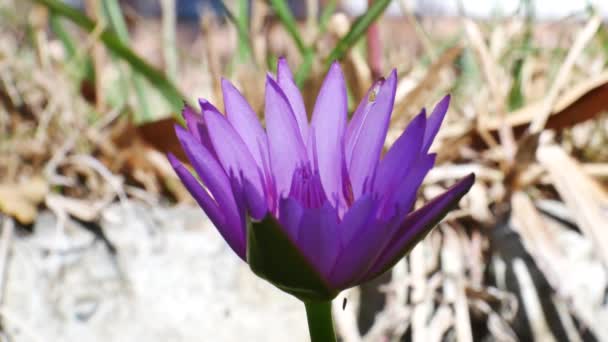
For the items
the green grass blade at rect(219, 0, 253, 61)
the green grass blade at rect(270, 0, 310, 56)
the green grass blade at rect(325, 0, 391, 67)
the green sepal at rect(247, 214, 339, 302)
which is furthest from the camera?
the green grass blade at rect(219, 0, 253, 61)

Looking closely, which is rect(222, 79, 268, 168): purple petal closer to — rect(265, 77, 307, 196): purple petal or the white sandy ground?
rect(265, 77, 307, 196): purple petal

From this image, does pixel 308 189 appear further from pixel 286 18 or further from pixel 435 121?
pixel 286 18

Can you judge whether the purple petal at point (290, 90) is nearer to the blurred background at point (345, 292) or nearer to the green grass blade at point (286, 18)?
the blurred background at point (345, 292)

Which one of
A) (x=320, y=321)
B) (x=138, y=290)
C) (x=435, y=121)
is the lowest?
(x=138, y=290)

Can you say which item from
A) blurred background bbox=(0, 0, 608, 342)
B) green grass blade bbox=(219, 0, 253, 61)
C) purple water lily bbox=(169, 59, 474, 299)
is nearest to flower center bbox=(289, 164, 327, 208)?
purple water lily bbox=(169, 59, 474, 299)

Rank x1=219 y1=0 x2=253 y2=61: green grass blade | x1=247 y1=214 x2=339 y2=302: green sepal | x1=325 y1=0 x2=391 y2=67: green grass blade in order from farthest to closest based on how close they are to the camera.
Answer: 1. x1=219 y1=0 x2=253 y2=61: green grass blade
2. x1=325 y1=0 x2=391 y2=67: green grass blade
3. x1=247 y1=214 x2=339 y2=302: green sepal

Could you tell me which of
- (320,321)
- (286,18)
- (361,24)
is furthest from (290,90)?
(286,18)

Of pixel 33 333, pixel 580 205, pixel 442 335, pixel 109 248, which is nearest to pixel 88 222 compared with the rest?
pixel 109 248
